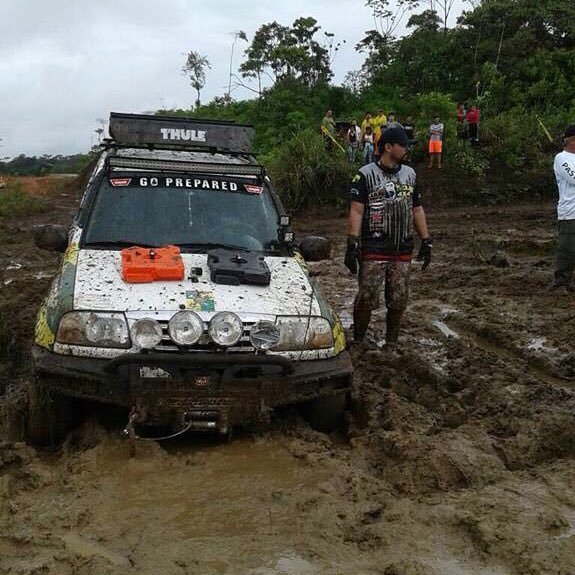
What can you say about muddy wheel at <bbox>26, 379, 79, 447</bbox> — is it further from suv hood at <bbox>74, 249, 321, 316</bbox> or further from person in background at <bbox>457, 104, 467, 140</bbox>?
person in background at <bbox>457, 104, 467, 140</bbox>

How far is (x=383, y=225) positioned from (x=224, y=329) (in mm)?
2320

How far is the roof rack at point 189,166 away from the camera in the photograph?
5.68 metres

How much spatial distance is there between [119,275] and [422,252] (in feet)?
9.22

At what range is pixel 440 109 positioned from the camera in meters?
20.3

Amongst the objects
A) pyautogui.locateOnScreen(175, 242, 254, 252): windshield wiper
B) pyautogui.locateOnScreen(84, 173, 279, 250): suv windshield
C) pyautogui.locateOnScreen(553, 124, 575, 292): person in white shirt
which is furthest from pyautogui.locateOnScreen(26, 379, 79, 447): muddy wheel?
pyautogui.locateOnScreen(553, 124, 575, 292): person in white shirt

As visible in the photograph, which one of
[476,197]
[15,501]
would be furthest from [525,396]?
[476,197]

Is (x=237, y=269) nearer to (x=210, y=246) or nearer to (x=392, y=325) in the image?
(x=210, y=246)

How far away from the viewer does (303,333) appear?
14.2 ft

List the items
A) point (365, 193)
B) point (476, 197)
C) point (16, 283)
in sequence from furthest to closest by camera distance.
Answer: point (476, 197), point (16, 283), point (365, 193)

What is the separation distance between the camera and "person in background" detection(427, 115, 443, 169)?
18.0 m

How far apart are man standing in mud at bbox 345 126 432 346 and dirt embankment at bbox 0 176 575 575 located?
612 mm

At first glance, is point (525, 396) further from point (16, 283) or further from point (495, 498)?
point (16, 283)

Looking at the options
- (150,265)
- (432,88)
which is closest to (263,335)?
(150,265)

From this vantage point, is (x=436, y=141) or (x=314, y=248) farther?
(x=436, y=141)
